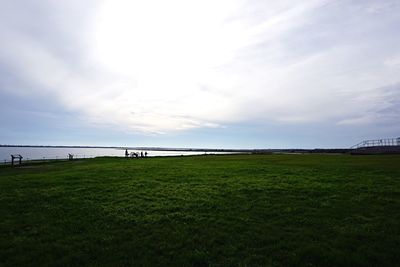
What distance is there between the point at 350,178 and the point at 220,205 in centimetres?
1162

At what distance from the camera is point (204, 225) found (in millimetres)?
11359

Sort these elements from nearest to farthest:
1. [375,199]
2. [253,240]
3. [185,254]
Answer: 1. [185,254]
2. [253,240]
3. [375,199]

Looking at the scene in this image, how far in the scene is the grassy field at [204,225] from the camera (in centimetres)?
857

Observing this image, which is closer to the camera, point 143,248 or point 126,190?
point 143,248

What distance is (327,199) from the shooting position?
1498 cm

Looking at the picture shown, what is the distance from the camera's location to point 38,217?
12.5m

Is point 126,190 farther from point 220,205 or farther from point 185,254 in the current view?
point 185,254

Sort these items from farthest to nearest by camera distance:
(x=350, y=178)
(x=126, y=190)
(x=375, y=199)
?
(x=350, y=178) < (x=126, y=190) < (x=375, y=199)

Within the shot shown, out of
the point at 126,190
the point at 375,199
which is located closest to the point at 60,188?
the point at 126,190

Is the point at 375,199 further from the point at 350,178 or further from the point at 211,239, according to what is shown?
the point at 211,239

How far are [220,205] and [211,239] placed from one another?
4329 mm

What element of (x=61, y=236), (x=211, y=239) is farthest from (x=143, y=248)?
(x=61, y=236)

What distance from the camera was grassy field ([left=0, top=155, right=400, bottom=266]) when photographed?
857cm

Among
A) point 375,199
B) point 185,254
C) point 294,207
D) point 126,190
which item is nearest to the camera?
point 185,254
